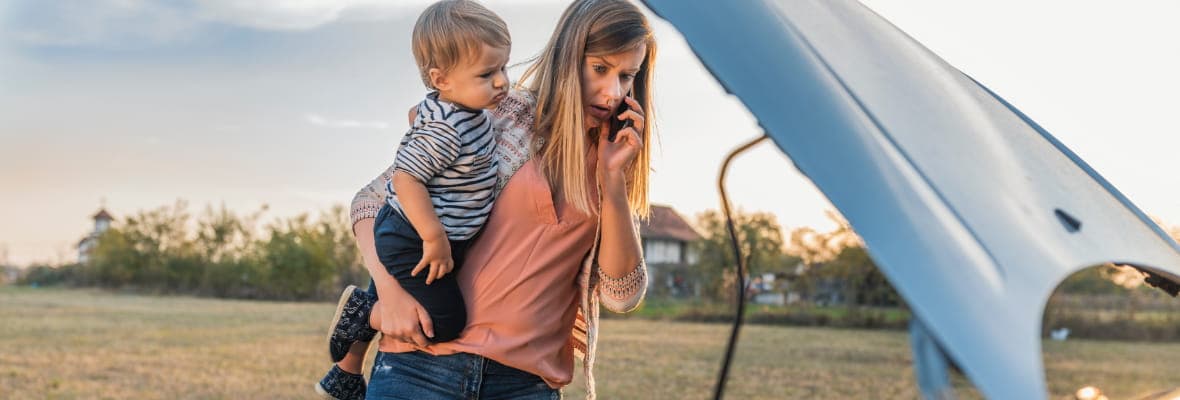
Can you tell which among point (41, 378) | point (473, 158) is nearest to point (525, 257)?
point (473, 158)

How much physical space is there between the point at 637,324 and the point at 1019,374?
15.1 metres

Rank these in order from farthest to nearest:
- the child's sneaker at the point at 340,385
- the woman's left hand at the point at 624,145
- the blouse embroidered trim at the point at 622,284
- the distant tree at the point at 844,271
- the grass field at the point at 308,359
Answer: the distant tree at the point at 844,271
the grass field at the point at 308,359
the child's sneaker at the point at 340,385
the blouse embroidered trim at the point at 622,284
the woman's left hand at the point at 624,145

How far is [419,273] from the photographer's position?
1.87 m

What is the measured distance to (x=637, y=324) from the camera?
15.9 meters

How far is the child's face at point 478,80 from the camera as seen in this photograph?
182 cm

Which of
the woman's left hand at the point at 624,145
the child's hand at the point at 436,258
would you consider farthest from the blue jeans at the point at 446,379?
the woman's left hand at the point at 624,145

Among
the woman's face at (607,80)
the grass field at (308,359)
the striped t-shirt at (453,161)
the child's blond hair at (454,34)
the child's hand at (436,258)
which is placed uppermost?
the child's blond hair at (454,34)

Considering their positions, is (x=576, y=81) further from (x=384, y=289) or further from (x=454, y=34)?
(x=384, y=289)

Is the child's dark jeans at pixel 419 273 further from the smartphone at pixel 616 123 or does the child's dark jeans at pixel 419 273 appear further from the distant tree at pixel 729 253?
the distant tree at pixel 729 253

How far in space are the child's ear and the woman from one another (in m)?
0.13

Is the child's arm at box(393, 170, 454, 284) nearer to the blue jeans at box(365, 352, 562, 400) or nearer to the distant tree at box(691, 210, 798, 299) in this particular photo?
the blue jeans at box(365, 352, 562, 400)

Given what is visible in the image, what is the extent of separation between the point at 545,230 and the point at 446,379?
294 millimetres

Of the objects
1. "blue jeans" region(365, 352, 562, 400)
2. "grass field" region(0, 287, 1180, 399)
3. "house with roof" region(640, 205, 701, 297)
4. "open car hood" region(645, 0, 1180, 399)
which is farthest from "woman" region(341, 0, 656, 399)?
"house with roof" region(640, 205, 701, 297)

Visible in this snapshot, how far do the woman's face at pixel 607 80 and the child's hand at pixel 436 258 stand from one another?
31cm
